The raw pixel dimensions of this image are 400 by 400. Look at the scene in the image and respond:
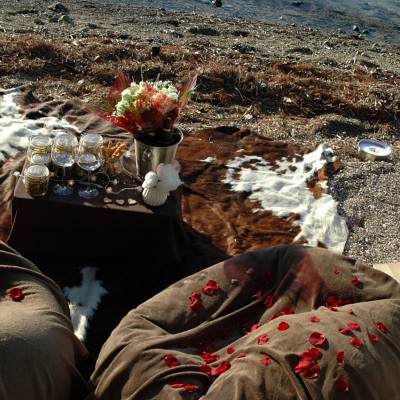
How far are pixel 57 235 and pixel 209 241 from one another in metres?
1.19

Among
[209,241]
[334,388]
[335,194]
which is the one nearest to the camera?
[334,388]

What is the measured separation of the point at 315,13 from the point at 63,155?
1226 cm

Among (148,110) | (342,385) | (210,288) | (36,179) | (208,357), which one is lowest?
(208,357)

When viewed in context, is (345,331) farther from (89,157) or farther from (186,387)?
(89,157)

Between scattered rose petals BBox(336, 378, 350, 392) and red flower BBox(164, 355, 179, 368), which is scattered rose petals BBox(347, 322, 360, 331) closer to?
scattered rose petals BBox(336, 378, 350, 392)

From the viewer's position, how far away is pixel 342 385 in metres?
2.34

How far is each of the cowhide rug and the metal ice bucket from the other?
67 centimetres

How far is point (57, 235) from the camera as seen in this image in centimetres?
376

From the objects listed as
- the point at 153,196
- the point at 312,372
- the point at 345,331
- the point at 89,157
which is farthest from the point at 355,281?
the point at 89,157

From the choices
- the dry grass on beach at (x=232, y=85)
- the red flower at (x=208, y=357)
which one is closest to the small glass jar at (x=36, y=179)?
the red flower at (x=208, y=357)

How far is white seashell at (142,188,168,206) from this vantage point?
362cm

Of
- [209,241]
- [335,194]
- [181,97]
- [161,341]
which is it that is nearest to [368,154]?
[335,194]

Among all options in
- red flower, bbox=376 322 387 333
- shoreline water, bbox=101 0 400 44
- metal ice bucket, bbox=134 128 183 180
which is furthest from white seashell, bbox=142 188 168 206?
shoreline water, bbox=101 0 400 44

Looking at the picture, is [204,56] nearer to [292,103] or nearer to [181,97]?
[292,103]
